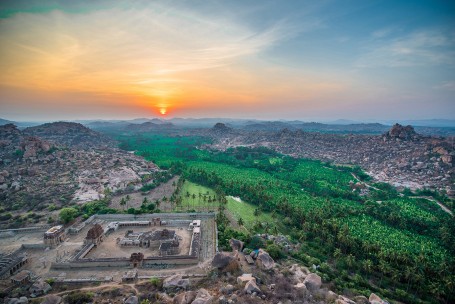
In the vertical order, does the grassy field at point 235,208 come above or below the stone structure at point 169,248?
below

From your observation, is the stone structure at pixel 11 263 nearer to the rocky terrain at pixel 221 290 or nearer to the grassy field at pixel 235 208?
the rocky terrain at pixel 221 290

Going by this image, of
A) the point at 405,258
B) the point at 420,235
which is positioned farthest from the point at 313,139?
the point at 405,258

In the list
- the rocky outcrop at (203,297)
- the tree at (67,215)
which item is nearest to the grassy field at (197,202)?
the tree at (67,215)

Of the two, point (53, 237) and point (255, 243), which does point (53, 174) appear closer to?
point (53, 237)

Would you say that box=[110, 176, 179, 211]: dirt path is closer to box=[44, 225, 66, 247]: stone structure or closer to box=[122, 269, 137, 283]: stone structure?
box=[44, 225, 66, 247]: stone structure

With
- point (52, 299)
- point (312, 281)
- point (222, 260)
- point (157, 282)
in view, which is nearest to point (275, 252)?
point (312, 281)

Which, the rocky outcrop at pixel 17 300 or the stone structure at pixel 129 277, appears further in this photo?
the stone structure at pixel 129 277

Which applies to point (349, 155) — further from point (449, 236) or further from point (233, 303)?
point (233, 303)
